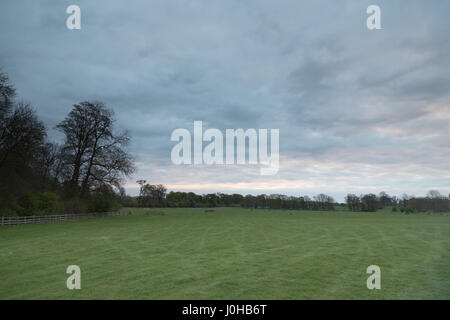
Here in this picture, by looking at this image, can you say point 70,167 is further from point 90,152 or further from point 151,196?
point 151,196

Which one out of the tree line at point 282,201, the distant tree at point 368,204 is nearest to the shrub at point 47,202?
the tree line at point 282,201

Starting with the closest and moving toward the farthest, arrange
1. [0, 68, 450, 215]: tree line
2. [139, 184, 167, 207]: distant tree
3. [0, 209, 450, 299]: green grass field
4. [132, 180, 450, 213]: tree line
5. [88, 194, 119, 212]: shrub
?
[0, 209, 450, 299]: green grass field, [0, 68, 450, 215]: tree line, [88, 194, 119, 212]: shrub, [132, 180, 450, 213]: tree line, [139, 184, 167, 207]: distant tree

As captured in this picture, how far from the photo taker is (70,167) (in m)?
36.8

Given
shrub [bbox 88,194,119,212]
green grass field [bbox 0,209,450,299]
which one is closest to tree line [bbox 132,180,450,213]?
shrub [bbox 88,194,119,212]

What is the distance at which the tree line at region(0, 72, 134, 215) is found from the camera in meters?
28.4

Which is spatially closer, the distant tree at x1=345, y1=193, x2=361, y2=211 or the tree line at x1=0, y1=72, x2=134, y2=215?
the tree line at x1=0, y1=72, x2=134, y2=215

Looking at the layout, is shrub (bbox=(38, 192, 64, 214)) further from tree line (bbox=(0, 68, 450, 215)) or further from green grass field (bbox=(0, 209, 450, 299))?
green grass field (bbox=(0, 209, 450, 299))

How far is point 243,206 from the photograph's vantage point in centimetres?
13412

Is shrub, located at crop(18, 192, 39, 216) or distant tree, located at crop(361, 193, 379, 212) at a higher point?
shrub, located at crop(18, 192, 39, 216)

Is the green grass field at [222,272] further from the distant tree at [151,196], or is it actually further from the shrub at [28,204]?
the distant tree at [151,196]

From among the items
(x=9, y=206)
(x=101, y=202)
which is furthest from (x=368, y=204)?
(x=9, y=206)

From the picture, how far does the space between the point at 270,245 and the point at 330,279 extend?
22.7ft

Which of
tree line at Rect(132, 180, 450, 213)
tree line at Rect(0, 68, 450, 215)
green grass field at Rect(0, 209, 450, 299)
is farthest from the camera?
tree line at Rect(132, 180, 450, 213)
